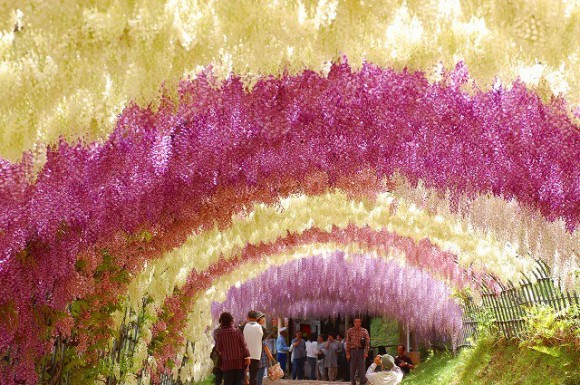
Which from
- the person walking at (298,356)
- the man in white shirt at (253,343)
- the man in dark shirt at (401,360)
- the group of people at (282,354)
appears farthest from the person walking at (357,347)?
the person walking at (298,356)

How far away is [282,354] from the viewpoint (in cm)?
2514

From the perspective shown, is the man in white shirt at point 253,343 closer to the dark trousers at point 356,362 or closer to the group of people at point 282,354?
the group of people at point 282,354

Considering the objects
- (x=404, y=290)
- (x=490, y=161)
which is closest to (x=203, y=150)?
(x=490, y=161)

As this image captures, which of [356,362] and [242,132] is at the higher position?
[242,132]

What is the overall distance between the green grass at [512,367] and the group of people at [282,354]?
946 mm

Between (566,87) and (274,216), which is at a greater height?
(274,216)

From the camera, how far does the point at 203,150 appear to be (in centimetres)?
572

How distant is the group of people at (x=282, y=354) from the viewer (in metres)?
10.2

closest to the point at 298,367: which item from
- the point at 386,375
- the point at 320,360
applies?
the point at 320,360

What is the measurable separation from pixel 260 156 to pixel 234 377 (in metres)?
4.57

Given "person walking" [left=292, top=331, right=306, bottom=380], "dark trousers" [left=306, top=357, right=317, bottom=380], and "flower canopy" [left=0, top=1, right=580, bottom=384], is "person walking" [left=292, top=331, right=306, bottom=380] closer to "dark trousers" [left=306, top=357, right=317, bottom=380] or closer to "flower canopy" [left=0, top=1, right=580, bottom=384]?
"dark trousers" [left=306, top=357, right=317, bottom=380]

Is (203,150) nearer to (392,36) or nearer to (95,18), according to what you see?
(392,36)

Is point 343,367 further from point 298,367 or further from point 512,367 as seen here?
point 512,367

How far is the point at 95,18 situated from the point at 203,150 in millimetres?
2336
